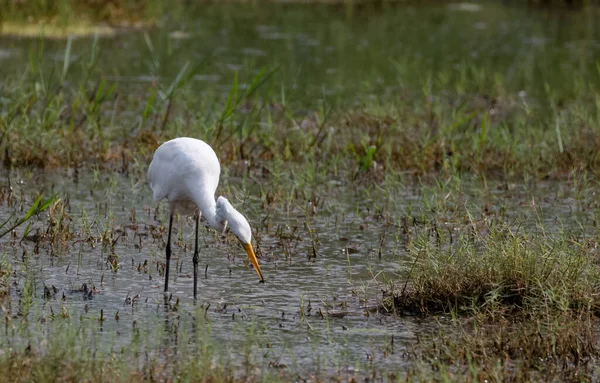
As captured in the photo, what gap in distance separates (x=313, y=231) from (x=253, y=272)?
0.96m

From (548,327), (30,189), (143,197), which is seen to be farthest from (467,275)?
(30,189)

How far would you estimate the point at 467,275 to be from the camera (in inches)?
243

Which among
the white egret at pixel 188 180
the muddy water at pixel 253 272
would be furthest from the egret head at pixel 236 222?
the muddy water at pixel 253 272

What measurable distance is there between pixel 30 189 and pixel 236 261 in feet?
7.25

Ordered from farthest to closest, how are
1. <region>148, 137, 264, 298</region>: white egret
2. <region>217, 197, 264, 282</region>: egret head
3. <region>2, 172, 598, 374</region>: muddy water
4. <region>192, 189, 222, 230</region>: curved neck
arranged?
1. <region>148, 137, 264, 298</region>: white egret
2. <region>192, 189, 222, 230</region>: curved neck
3. <region>217, 197, 264, 282</region>: egret head
4. <region>2, 172, 598, 374</region>: muddy water

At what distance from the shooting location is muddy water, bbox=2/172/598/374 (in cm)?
573

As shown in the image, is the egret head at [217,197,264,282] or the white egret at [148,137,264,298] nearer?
the egret head at [217,197,264,282]

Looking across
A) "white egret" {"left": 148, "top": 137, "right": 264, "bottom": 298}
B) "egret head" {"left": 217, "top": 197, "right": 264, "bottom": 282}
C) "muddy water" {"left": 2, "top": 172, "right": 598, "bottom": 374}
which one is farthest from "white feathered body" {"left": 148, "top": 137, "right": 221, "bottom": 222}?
"muddy water" {"left": 2, "top": 172, "right": 598, "bottom": 374}

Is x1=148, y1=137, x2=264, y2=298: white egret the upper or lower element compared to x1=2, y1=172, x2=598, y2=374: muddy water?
upper

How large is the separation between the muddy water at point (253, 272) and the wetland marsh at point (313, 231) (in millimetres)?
21

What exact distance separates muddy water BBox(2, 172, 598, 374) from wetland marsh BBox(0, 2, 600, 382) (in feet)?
0.07

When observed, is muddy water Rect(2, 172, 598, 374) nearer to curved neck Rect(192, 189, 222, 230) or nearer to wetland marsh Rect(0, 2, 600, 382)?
wetland marsh Rect(0, 2, 600, 382)

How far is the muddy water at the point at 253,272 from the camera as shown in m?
5.73

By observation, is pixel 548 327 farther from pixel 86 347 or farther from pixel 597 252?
pixel 86 347
